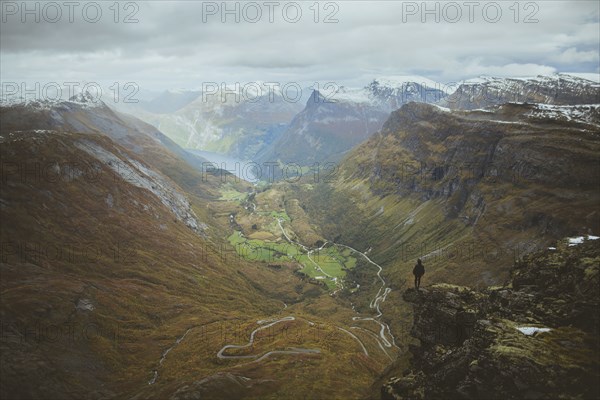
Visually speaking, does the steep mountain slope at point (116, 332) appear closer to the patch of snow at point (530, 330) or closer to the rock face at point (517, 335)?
the rock face at point (517, 335)

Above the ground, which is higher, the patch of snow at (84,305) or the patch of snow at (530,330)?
the patch of snow at (530,330)

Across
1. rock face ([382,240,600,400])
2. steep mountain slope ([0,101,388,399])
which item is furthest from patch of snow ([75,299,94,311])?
rock face ([382,240,600,400])

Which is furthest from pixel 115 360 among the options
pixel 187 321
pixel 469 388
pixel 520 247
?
pixel 520 247

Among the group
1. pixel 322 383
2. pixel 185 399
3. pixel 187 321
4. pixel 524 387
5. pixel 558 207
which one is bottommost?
pixel 187 321

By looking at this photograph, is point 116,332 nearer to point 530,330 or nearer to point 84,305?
point 84,305

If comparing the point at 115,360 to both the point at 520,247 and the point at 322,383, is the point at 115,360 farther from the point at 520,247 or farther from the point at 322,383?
the point at 520,247

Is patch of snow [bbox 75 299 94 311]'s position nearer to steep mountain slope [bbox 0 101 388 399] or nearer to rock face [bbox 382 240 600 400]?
steep mountain slope [bbox 0 101 388 399]

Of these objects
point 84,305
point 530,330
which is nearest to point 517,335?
point 530,330

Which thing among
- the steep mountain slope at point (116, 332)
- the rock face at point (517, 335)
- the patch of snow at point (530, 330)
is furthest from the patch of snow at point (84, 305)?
the patch of snow at point (530, 330)

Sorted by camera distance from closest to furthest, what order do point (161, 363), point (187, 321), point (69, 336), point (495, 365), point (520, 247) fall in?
point (495, 365) < point (69, 336) < point (161, 363) < point (187, 321) < point (520, 247)
